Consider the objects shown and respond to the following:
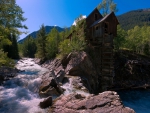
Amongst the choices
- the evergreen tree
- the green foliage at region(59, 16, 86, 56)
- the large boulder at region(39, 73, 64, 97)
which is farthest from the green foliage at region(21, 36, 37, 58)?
the evergreen tree

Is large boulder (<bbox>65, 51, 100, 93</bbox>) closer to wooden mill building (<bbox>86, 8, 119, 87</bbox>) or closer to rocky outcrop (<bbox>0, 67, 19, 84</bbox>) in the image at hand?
wooden mill building (<bbox>86, 8, 119, 87</bbox>)

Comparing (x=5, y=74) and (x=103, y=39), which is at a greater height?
(x=103, y=39)

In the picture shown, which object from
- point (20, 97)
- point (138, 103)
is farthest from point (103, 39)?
point (20, 97)

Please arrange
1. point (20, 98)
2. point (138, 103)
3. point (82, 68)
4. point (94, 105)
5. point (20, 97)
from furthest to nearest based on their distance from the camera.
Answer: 1. point (138, 103)
2. point (82, 68)
3. point (20, 97)
4. point (20, 98)
5. point (94, 105)

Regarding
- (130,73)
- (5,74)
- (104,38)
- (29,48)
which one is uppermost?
(29,48)

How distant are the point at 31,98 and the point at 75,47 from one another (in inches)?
531

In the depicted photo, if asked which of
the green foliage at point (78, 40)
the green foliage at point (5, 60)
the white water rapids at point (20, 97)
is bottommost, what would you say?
the white water rapids at point (20, 97)

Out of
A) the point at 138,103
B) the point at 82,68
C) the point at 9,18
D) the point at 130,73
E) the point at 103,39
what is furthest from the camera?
the point at 130,73

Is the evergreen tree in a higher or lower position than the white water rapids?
higher

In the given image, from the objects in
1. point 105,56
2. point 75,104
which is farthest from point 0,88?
point 105,56

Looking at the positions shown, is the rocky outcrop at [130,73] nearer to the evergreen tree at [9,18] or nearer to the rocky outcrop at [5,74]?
the rocky outcrop at [5,74]

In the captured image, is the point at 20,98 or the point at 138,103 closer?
the point at 20,98

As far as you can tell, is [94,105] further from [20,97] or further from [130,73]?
[130,73]

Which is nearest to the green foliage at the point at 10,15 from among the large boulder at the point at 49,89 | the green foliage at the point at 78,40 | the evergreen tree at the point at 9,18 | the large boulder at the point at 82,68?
the evergreen tree at the point at 9,18
